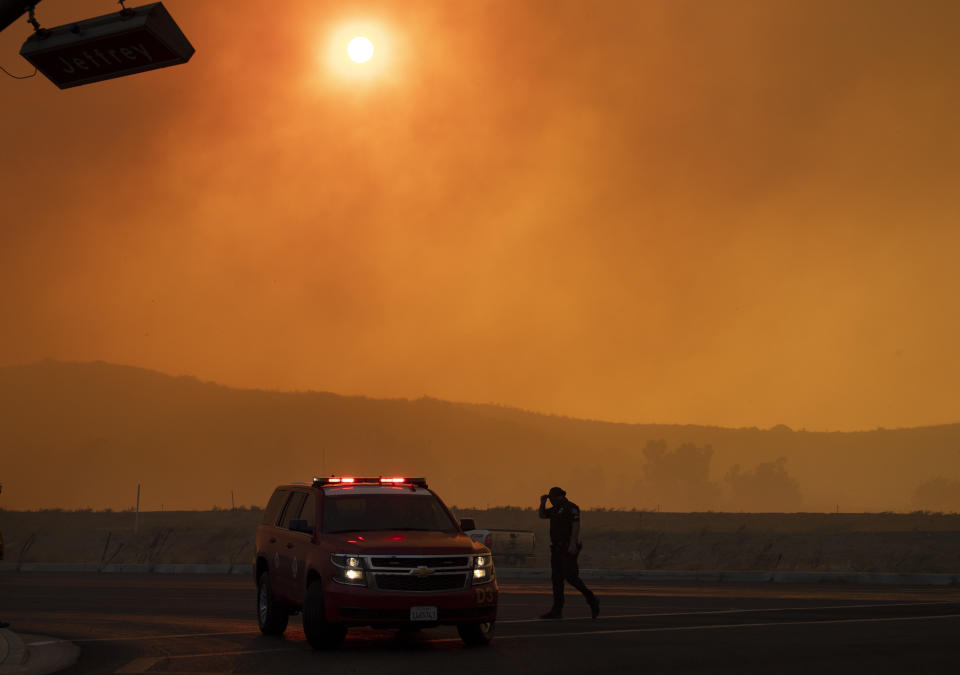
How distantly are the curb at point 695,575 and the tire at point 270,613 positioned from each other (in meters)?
18.5

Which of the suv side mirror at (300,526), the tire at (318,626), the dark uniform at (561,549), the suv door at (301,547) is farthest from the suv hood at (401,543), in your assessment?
the dark uniform at (561,549)

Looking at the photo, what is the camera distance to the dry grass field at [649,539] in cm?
4559

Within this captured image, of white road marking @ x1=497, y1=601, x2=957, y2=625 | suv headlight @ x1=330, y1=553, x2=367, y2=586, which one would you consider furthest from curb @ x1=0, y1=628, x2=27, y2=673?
white road marking @ x1=497, y1=601, x2=957, y2=625

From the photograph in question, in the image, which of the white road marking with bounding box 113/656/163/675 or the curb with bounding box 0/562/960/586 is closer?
the white road marking with bounding box 113/656/163/675

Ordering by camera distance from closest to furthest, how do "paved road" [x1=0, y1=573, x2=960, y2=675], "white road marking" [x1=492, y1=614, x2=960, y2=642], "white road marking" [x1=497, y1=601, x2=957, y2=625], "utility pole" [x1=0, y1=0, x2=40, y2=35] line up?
"utility pole" [x1=0, y1=0, x2=40, y2=35] → "paved road" [x1=0, y1=573, x2=960, y2=675] → "white road marking" [x1=492, y1=614, x2=960, y2=642] → "white road marking" [x1=497, y1=601, x2=957, y2=625]

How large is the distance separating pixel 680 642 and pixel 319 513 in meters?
4.91

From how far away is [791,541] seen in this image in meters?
50.2

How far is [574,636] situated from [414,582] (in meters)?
2.83

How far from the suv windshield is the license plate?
5.25 ft

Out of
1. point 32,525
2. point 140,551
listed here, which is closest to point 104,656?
point 140,551

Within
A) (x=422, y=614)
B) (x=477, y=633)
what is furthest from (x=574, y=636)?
(x=422, y=614)

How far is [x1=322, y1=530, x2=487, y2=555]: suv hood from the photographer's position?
48.3 feet

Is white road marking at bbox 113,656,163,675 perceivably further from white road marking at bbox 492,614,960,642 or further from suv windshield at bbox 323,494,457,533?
white road marking at bbox 492,614,960,642

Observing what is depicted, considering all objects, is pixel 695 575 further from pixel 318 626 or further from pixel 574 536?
pixel 318 626
